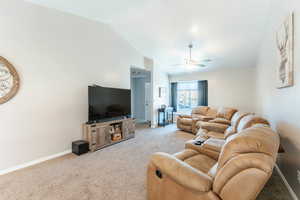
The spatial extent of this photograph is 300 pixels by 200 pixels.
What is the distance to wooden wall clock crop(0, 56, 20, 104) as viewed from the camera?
243 centimetres

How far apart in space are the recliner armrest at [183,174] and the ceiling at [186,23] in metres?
3.13

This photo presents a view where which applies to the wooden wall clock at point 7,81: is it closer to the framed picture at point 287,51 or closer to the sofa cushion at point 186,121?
the framed picture at point 287,51

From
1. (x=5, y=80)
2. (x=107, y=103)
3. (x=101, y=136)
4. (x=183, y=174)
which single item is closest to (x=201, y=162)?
(x=183, y=174)

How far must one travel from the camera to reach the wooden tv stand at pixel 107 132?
11.1ft

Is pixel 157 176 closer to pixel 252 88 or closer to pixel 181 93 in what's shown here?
pixel 252 88

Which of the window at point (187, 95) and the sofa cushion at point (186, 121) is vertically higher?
the window at point (187, 95)

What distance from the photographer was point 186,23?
354 centimetres

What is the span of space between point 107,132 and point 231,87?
5075 mm

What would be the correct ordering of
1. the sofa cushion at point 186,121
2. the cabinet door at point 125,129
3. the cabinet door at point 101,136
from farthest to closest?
the sofa cushion at point 186,121 → the cabinet door at point 125,129 → the cabinet door at point 101,136

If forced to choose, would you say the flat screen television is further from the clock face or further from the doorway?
the doorway

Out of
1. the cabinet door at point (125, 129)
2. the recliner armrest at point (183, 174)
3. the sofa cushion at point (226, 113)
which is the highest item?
the sofa cushion at point (226, 113)

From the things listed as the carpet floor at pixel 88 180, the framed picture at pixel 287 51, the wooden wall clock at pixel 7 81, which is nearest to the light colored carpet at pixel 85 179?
the carpet floor at pixel 88 180

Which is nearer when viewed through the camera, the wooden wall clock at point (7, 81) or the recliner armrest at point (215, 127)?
the wooden wall clock at point (7, 81)

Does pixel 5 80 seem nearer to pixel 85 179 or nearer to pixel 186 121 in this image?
pixel 85 179
